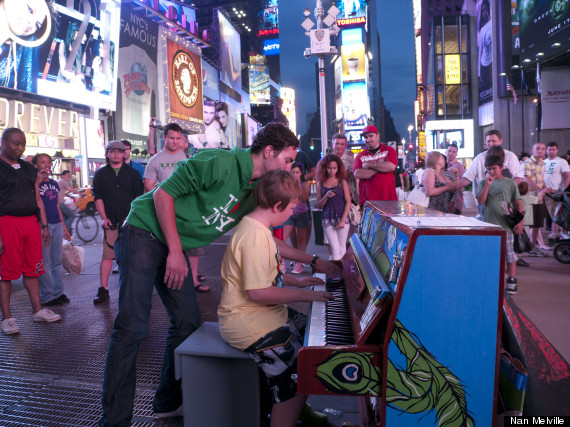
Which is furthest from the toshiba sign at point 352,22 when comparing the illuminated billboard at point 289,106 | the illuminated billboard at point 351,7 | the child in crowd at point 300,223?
the child in crowd at point 300,223

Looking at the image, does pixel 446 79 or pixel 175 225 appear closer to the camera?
pixel 175 225

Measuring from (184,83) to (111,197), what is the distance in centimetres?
2986

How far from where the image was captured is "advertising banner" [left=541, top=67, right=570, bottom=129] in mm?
20484

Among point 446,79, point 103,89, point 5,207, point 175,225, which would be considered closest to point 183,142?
point 5,207

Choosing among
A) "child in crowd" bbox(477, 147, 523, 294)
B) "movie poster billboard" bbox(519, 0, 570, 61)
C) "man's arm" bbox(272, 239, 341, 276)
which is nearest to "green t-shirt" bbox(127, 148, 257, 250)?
"man's arm" bbox(272, 239, 341, 276)

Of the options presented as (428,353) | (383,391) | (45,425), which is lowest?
(45,425)

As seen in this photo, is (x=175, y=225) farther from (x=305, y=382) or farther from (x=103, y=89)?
(x=103, y=89)

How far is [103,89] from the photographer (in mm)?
24328

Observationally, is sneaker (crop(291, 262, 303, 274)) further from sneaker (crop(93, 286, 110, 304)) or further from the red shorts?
the red shorts

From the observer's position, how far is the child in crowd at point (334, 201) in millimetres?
6641

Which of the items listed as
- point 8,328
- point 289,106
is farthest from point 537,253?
point 289,106

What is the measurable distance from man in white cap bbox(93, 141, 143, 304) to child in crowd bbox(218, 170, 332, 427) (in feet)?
13.7

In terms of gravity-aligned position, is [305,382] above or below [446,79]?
below

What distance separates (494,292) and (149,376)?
312 centimetres
